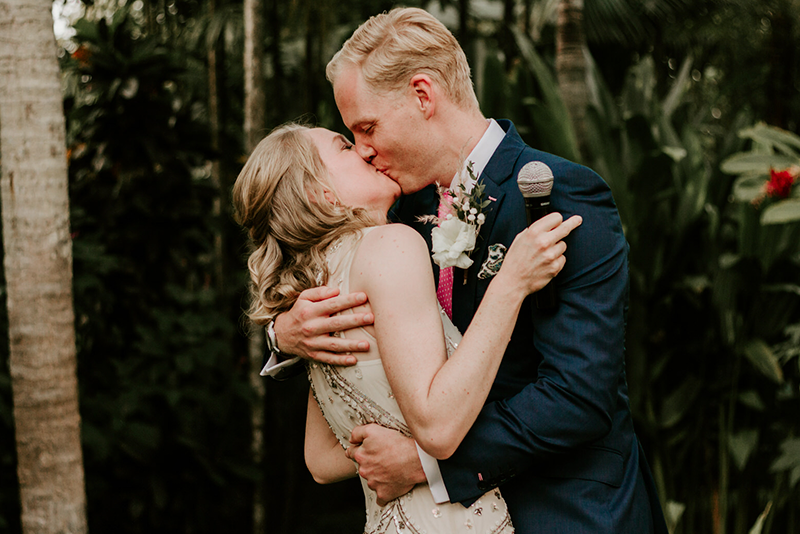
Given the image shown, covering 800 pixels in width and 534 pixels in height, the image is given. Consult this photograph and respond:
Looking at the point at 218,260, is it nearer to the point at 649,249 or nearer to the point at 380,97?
the point at 649,249

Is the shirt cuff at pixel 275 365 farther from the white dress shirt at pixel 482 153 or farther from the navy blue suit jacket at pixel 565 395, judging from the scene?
the white dress shirt at pixel 482 153

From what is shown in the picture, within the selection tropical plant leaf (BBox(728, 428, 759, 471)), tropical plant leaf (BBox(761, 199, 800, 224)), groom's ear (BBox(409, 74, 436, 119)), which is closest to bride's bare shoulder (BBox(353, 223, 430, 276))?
groom's ear (BBox(409, 74, 436, 119))

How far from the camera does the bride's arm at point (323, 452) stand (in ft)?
5.69

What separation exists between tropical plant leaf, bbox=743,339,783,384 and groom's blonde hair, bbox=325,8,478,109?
8.24ft

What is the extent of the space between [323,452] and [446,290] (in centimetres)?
59

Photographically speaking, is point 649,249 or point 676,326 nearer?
point 649,249

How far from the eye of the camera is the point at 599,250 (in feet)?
4.47

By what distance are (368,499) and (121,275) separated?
275 centimetres

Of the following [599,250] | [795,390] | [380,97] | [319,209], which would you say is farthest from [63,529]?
[795,390]

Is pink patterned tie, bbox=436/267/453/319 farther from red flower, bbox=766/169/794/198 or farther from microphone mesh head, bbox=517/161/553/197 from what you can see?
red flower, bbox=766/169/794/198

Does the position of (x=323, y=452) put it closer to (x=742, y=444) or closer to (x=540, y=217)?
(x=540, y=217)

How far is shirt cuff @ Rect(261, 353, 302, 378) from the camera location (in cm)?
174

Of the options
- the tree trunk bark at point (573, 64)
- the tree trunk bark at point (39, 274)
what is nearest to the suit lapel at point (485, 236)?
the tree trunk bark at point (39, 274)

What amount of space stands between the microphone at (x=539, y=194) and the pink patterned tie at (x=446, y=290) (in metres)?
0.28
